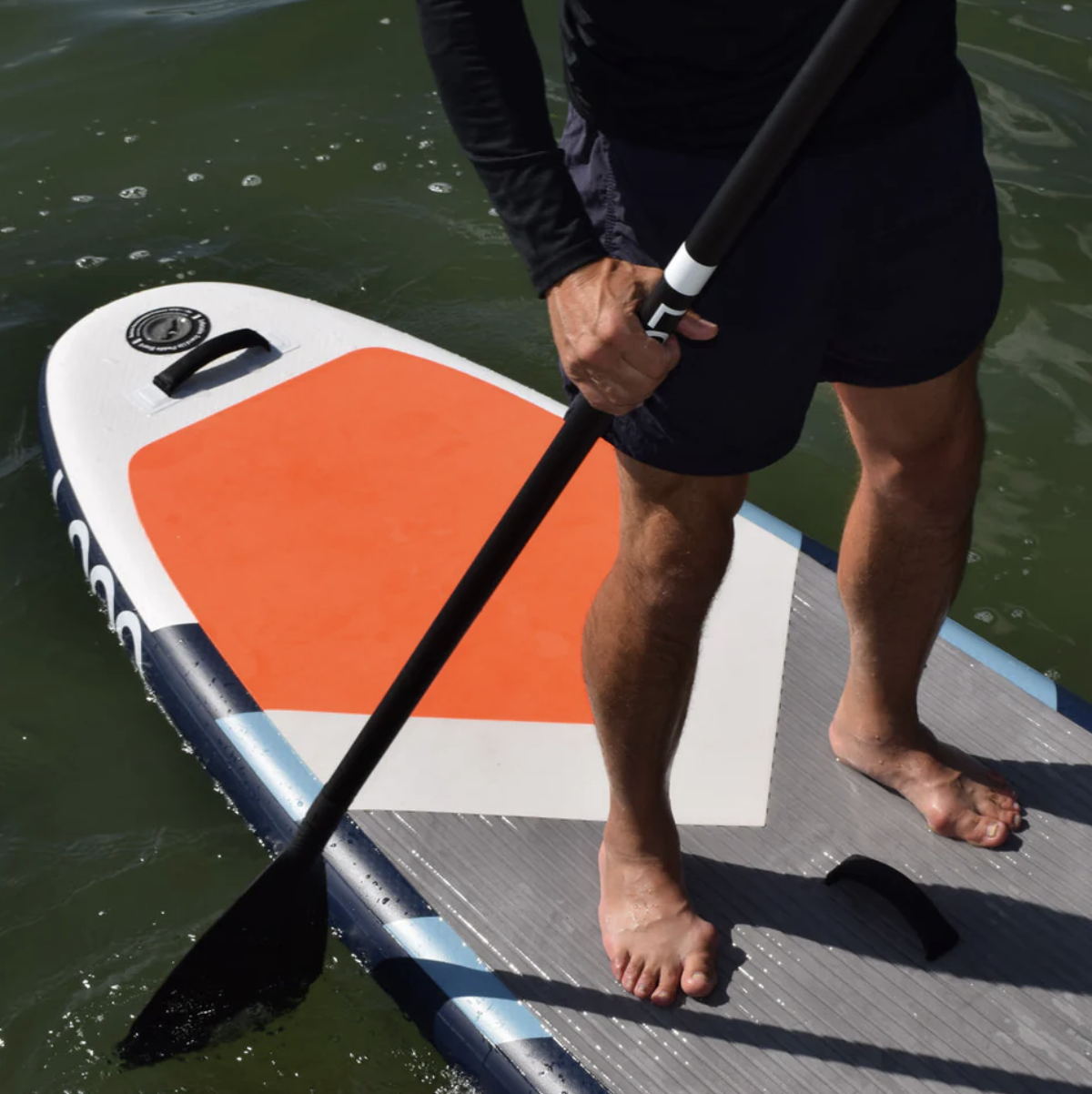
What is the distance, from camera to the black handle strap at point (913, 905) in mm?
1827

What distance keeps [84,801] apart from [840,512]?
64.1 inches

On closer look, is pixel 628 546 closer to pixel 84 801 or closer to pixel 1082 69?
pixel 84 801

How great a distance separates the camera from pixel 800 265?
1.37m

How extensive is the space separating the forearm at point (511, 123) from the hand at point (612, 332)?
22 mm

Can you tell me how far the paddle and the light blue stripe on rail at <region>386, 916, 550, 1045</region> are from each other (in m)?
0.16

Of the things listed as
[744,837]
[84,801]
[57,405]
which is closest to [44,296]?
[57,405]

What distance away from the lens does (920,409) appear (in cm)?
162

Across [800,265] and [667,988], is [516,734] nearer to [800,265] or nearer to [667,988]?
[667,988]

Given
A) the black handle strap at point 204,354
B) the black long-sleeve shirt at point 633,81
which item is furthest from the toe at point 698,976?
the black handle strap at point 204,354

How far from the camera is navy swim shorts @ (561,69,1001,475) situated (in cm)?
135

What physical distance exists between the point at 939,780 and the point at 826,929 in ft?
0.96

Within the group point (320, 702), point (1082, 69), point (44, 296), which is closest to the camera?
point (320, 702)

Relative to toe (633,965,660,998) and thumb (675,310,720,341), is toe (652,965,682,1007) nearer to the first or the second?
toe (633,965,660,998)

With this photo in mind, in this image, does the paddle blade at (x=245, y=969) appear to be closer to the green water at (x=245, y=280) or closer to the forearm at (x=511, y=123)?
the green water at (x=245, y=280)
